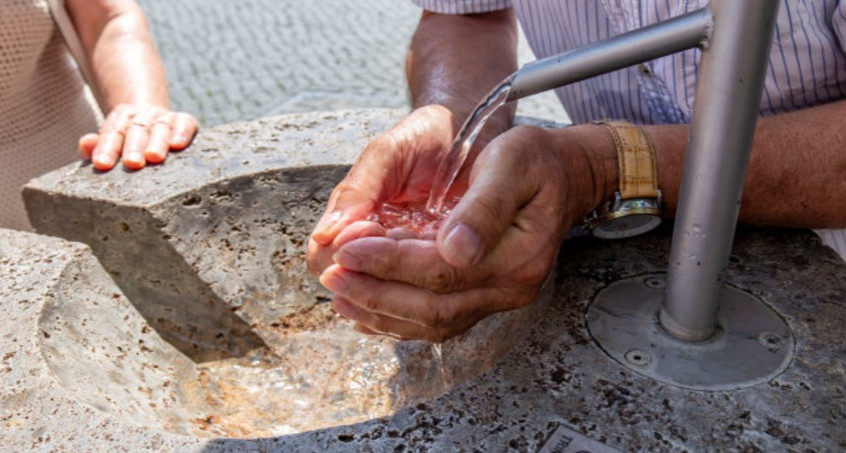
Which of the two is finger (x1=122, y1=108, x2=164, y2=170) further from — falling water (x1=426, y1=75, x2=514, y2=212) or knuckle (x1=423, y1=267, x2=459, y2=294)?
knuckle (x1=423, y1=267, x2=459, y2=294)

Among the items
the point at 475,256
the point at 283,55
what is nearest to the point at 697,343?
the point at 475,256

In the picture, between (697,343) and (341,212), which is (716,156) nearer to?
(697,343)

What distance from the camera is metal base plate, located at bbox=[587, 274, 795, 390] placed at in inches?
45.9

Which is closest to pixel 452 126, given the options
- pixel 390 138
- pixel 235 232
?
pixel 390 138

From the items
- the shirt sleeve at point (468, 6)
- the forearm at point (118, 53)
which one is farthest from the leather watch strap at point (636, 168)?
the forearm at point (118, 53)

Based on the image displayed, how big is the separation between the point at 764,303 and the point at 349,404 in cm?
80

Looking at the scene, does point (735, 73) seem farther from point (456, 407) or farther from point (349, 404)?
point (349, 404)

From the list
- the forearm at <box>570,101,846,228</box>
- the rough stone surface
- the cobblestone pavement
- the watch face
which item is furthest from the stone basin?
the cobblestone pavement

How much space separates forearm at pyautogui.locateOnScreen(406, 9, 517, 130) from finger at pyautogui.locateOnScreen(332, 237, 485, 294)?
2.10 ft

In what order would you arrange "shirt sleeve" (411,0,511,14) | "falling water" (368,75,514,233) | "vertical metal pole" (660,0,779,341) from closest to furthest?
"vertical metal pole" (660,0,779,341)
"falling water" (368,75,514,233)
"shirt sleeve" (411,0,511,14)

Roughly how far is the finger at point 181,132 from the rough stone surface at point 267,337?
0.10ft

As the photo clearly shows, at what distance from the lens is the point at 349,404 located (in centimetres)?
156

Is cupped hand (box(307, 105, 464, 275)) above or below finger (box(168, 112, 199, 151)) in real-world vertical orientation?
below

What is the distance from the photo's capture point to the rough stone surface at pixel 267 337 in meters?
1.07
